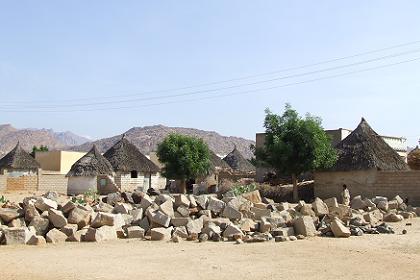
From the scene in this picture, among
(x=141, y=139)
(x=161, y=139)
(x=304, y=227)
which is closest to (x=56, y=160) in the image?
(x=304, y=227)

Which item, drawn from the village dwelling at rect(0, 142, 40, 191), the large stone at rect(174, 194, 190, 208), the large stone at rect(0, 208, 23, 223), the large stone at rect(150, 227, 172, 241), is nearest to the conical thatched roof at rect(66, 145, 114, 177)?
the village dwelling at rect(0, 142, 40, 191)

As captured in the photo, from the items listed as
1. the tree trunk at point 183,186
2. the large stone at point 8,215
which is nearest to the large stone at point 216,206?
the large stone at point 8,215

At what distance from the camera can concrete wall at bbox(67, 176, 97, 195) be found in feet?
115

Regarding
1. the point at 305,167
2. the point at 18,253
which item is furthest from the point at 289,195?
the point at 18,253

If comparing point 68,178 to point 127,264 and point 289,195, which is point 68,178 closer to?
point 289,195

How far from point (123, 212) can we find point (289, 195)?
39.3 feet

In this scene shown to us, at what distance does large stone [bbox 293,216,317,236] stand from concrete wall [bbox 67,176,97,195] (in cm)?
2329

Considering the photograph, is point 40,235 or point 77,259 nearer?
point 77,259

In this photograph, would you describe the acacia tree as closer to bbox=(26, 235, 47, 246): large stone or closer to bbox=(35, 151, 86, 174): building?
bbox=(26, 235, 47, 246): large stone

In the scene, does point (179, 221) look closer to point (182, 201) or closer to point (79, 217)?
point (182, 201)

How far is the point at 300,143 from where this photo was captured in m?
24.8

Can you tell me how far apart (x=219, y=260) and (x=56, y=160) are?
4206cm

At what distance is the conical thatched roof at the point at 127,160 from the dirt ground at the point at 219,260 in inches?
950

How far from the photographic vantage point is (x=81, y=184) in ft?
116
